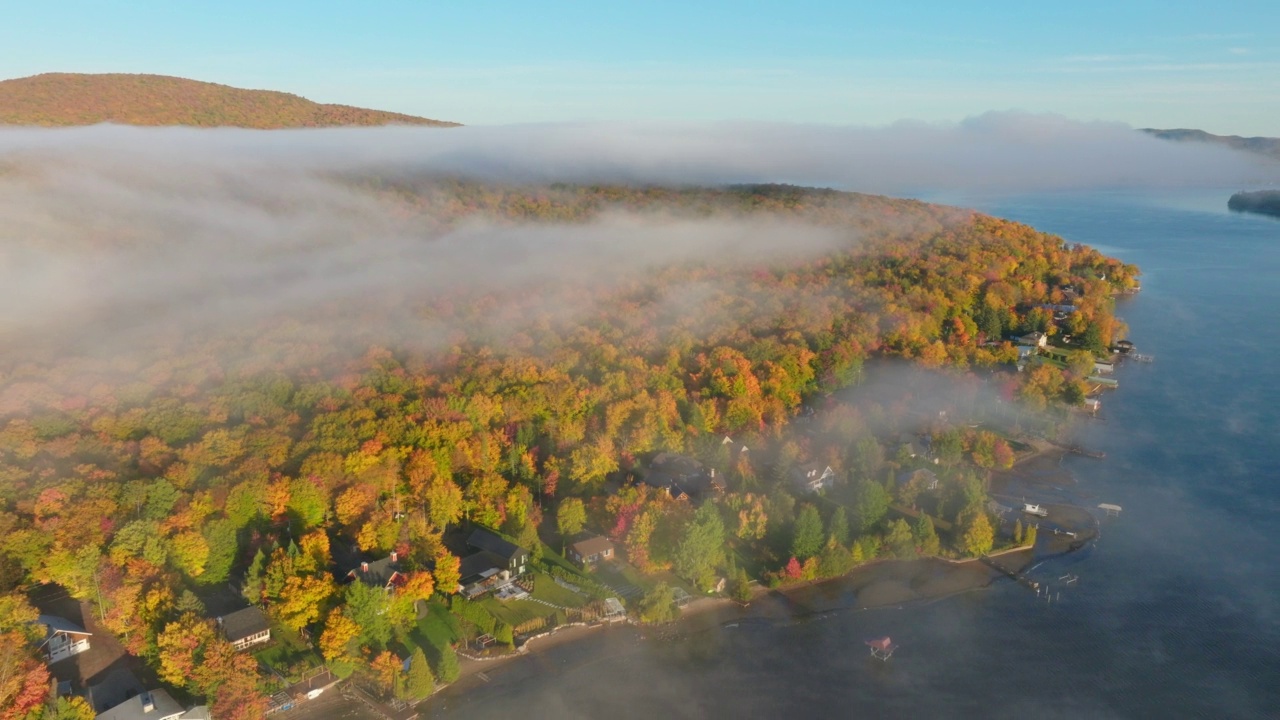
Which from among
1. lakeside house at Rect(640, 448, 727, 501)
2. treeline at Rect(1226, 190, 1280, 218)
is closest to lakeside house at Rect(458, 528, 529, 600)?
lakeside house at Rect(640, 448, 727, 501)

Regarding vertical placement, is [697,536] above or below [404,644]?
above

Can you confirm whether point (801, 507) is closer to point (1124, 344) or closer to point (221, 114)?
point (1124, 344)

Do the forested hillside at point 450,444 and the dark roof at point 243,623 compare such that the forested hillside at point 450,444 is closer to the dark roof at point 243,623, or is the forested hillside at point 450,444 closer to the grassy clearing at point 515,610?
the grassy clearing at point 515,610

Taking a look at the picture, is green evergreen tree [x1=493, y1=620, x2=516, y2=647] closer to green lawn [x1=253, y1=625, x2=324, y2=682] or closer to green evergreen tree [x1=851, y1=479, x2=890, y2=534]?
green lawn [x1=253, y1=625, x2=324, y2=682]

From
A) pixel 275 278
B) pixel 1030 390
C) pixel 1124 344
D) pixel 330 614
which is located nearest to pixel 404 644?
pixel 330 614

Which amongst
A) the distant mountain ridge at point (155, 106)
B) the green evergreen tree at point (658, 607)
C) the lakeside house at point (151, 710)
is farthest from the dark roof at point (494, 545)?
the distant mountain ridge at point (155, 106)
